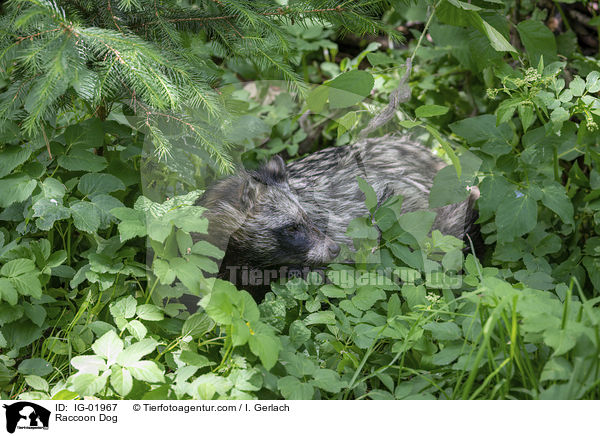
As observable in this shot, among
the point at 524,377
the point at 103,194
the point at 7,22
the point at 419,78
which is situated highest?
the point at 7,22

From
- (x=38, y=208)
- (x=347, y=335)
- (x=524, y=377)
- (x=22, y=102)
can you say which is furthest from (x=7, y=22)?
(x=524, y=377)

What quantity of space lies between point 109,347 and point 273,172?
4.97 feet

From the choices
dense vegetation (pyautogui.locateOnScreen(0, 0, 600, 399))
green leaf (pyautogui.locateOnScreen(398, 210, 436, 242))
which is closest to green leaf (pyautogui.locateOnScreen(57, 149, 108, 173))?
dense vegetation (pyautogui.locateOnScreen(0, 0, 600, 399))

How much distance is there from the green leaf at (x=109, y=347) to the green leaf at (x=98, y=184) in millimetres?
853

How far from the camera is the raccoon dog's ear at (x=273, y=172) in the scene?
3.33 meters

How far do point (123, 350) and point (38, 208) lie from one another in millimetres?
862

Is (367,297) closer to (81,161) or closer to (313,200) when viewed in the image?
(313,200)

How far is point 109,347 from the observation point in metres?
2.29

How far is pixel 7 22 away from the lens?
2557 millimetres

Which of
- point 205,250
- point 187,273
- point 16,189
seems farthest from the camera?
point 16,189

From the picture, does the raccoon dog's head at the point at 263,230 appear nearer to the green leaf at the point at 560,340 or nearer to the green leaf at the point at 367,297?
the green leaf at the point at 367,297

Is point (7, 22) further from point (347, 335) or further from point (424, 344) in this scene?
point (424, 344)

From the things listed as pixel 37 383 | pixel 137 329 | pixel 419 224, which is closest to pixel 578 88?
pixel 419 224

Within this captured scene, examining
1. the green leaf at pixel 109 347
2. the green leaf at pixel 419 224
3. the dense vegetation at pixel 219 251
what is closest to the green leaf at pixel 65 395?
the dense vegetation at pixel 219 251
